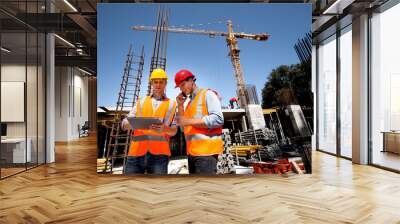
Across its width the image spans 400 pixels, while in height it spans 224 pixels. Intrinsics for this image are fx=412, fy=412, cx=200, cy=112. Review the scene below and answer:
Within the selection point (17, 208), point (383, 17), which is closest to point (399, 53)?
point (383, 17)

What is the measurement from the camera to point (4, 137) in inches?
255

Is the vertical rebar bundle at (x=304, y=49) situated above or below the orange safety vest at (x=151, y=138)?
above

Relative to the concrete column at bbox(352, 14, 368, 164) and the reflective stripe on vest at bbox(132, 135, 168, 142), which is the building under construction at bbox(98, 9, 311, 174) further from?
the concrete column at bbox(352, 14, 368, 164)

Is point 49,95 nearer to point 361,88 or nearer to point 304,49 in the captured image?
point 304,49

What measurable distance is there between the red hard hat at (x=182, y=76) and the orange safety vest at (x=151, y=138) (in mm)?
336

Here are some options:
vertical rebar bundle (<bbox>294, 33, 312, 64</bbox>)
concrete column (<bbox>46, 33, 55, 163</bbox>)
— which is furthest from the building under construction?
concrete column (<bbox>46, 33, 55, 163</bbox>)

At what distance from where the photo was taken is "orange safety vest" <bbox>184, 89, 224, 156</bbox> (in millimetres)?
6297

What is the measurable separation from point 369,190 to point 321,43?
18.4 feet

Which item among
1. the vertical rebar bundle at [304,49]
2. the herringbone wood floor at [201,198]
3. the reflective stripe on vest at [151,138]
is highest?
the vertical rebar bundle at [304,49]

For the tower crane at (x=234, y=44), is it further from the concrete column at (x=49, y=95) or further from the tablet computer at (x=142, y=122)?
the concrete column at (x=49, y=95)

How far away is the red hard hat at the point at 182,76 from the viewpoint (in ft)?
21.1

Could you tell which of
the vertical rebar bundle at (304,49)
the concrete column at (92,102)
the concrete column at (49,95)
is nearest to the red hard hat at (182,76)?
the vertical rebar bundle at (304,49)

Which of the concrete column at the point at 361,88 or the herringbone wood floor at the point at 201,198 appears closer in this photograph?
the herringbone wood floor at the point at 201,198

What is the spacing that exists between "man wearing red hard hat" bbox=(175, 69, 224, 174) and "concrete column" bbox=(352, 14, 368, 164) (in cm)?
331
